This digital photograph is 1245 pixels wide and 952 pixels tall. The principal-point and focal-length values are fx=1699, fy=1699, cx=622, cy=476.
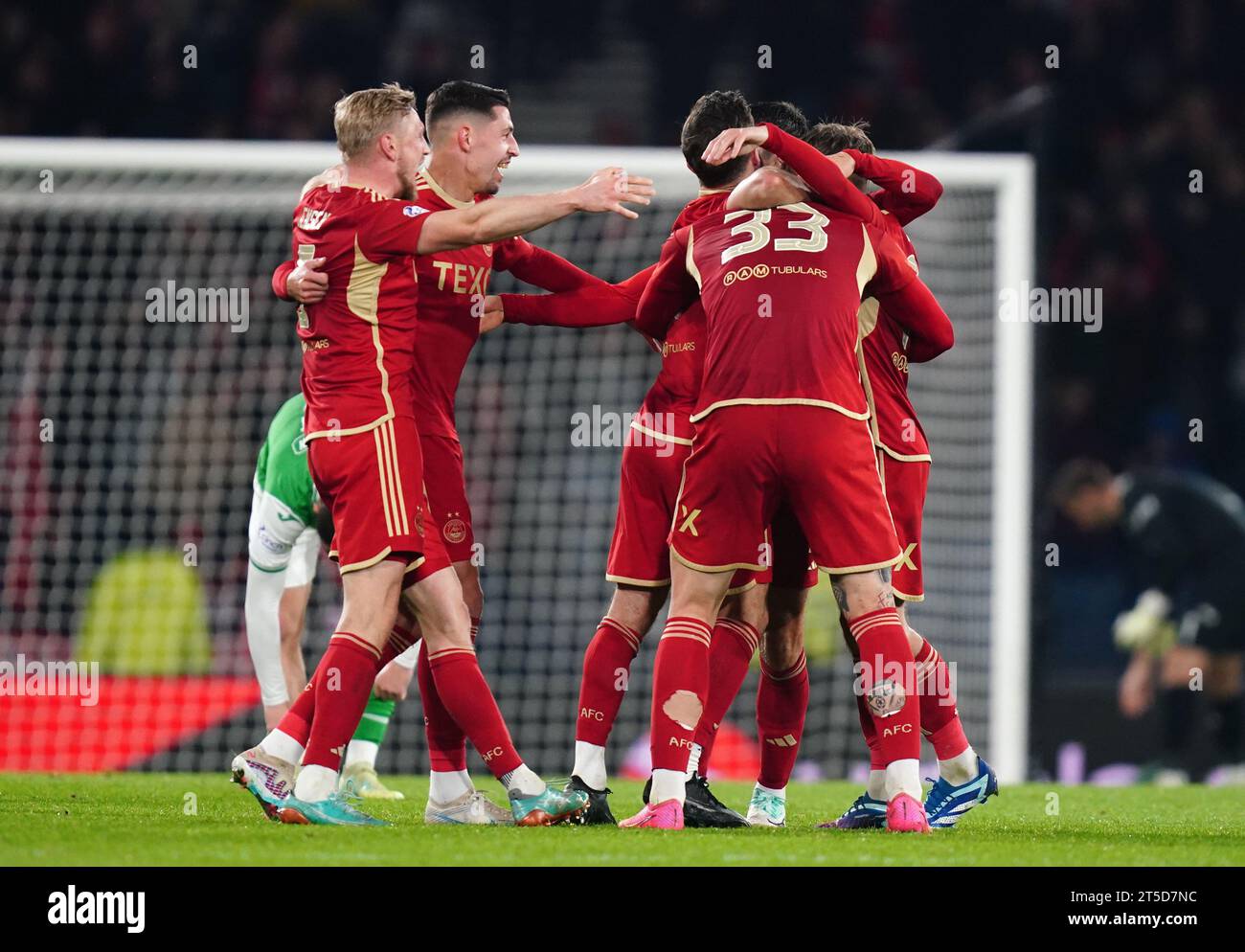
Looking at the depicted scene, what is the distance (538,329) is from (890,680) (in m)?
6.86

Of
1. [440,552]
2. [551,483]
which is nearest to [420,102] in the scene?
[551,483]

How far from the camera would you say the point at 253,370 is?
10898mm

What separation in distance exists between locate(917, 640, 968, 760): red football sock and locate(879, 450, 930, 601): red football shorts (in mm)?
191

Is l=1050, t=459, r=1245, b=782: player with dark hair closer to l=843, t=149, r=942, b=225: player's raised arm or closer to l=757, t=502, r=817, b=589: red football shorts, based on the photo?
l=843, t=149, r=942, b=225: player's raised arm

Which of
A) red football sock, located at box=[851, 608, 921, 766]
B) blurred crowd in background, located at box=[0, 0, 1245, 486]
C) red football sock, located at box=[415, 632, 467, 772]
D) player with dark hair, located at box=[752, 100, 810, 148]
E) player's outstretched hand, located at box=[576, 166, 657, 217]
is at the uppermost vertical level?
blurred crowd in background, located at box=[0, 0, 1245, 486]

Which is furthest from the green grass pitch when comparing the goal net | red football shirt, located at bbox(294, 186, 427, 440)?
the goal net

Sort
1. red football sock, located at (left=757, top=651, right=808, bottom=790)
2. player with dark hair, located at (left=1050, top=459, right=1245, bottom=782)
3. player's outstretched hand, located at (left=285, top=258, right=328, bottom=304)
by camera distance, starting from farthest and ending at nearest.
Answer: player with dark hair, located at (left=1050, top=459, right=1245, bottom=782), red football sock, located at (left=757, top=651, right=808, bottom=790), player's outstretched hand, located at (left=285, top=258, right=328, bottom=304)

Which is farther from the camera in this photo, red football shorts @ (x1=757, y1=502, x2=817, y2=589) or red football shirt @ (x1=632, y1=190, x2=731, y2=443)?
red football shirt @ (x1=632, y1=190, x2=731, y2=443)

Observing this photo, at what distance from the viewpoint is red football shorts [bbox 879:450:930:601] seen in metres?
5.25

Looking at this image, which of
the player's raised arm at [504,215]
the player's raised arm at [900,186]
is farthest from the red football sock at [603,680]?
the player's raised arm at [900,186]

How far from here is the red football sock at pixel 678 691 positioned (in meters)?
4.70

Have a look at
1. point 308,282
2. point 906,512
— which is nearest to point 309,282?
point 308,282

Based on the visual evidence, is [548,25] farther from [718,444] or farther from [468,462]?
[718,444]

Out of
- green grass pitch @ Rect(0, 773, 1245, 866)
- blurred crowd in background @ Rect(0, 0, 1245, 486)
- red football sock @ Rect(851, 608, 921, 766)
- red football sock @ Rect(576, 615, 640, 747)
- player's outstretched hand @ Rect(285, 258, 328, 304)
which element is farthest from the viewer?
blurred crowd in background @ Rect(0, 0, 1245, 486)
